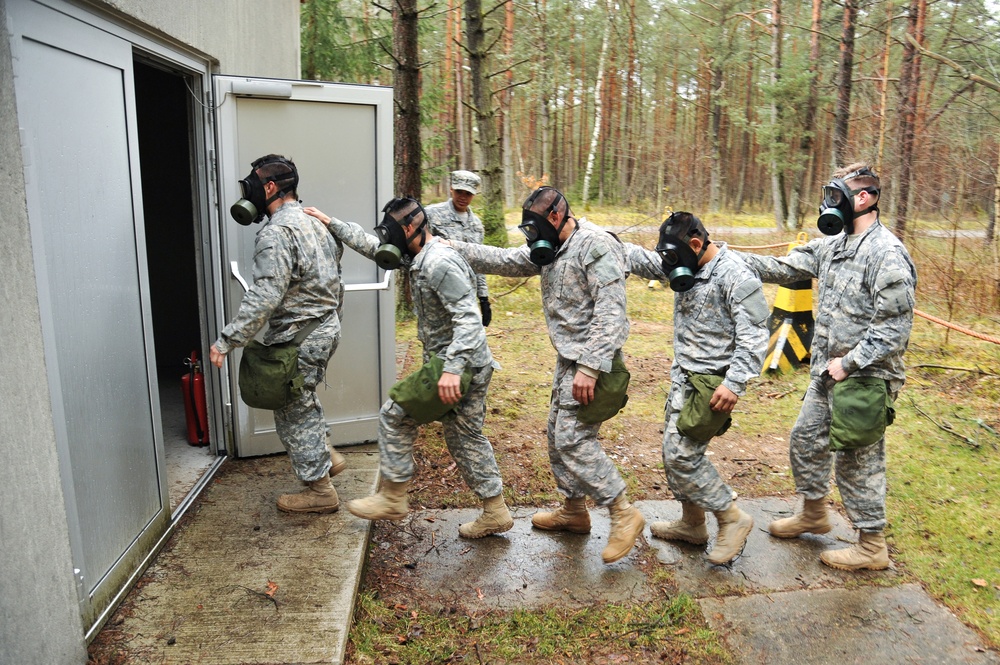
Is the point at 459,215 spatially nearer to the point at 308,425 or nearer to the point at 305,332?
the point at 305,332

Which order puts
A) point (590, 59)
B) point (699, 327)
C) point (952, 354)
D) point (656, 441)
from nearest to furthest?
point (699, 327)
point (656, 441)
point (952, 354)
point (590, 59)

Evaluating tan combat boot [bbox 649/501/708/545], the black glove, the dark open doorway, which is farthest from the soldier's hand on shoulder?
the dark open doorway

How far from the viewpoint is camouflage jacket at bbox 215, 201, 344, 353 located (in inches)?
151

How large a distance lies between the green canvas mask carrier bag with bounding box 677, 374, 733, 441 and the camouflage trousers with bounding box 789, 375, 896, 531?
0.65 m

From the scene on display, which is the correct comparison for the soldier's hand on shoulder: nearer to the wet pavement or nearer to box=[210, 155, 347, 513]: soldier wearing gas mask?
box=[210, 155, 347, 513]: soldier wearing gas mask

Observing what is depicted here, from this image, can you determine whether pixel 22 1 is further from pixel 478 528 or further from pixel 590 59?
pixel 590 59

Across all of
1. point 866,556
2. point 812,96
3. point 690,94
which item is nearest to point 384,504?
point 866,556

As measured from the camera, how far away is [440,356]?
3867 mm

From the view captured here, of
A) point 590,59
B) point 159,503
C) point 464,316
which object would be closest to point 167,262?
point 159,503

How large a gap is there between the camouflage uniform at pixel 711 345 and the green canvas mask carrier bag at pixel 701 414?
2.5 inches

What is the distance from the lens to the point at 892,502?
4953 millimetres

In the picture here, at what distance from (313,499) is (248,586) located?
845mm

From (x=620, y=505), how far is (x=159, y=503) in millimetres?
2421

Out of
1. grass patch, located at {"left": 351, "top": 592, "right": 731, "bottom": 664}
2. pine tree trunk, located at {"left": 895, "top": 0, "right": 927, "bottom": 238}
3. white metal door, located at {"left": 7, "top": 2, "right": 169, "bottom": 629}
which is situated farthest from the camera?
pine tree trunk, located at {"left": 895, "top": 0, "right": 927, "bottom": 238}
